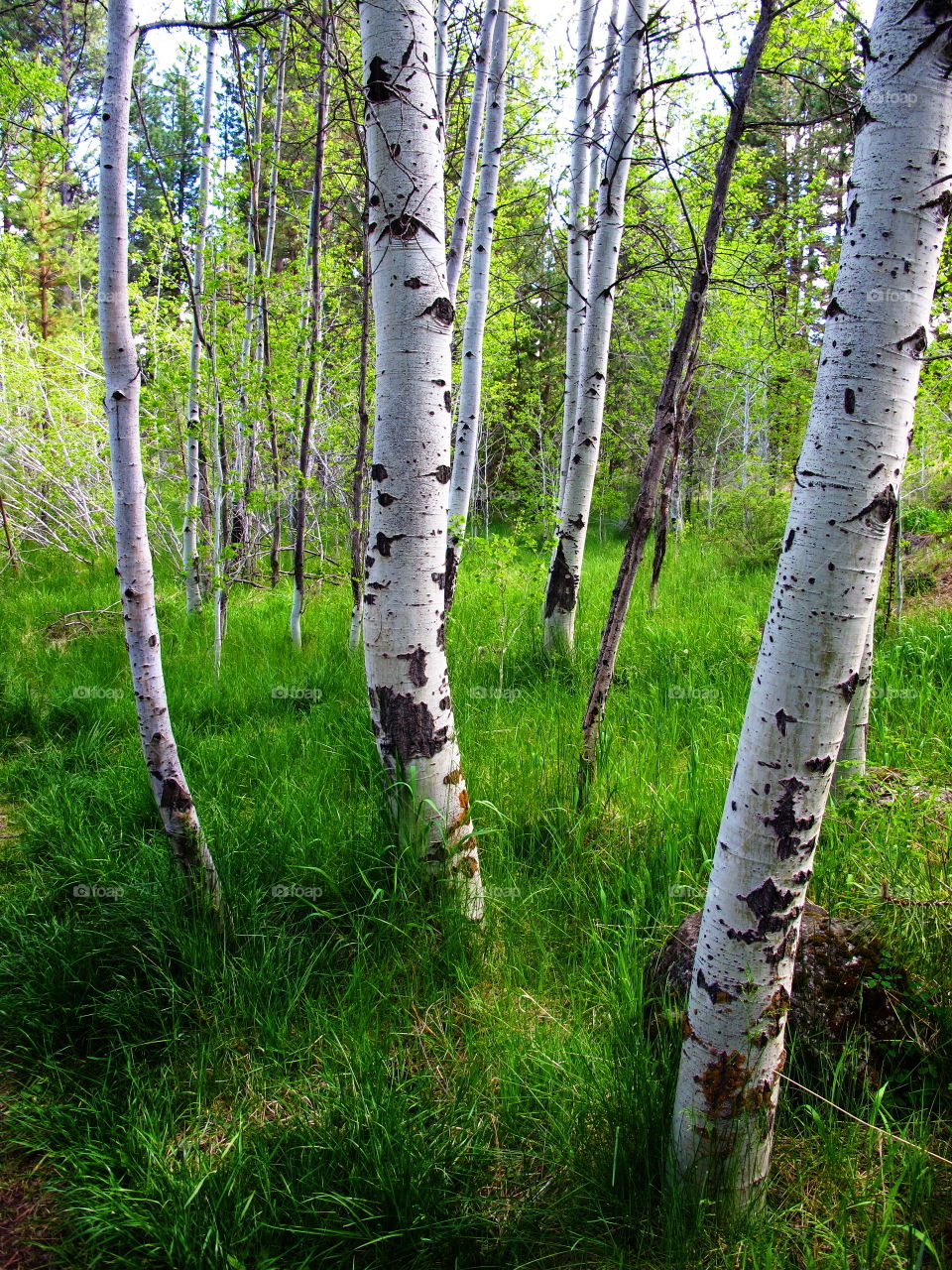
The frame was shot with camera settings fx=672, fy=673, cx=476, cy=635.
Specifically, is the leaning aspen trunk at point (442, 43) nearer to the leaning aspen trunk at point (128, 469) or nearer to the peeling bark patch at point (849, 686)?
the leaning aspen trunk at point (128, 469)

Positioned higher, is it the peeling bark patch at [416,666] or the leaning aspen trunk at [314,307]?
the leaning aspen trunk at [314,307]

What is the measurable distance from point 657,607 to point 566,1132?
19.5ft

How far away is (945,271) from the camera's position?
4.94 m

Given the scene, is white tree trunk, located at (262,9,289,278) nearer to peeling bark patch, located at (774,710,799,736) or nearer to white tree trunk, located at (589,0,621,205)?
white tree trunk, located at (589,0,621,205)

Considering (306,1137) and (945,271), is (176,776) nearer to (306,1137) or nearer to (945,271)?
(306,1137)

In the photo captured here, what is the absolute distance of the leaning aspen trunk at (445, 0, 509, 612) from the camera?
515cm

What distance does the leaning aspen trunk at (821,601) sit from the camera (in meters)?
1.24

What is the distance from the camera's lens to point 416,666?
256 centimetres

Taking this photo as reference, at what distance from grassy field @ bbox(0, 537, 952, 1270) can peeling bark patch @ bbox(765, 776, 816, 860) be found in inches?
29.8

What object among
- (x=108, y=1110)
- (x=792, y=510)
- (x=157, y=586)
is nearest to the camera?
(x=792, y=510)

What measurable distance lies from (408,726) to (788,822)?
4.86 feet

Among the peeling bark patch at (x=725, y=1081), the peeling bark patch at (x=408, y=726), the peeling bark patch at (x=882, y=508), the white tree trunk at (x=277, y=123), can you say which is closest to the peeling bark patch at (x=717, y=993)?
the peeling bark patch at (x=725, y=1081)

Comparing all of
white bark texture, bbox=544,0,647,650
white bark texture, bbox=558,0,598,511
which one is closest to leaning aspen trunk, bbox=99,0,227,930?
white bark texture, bbox=544,0,647,650

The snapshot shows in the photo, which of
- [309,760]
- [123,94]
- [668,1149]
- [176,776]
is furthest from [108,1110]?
[123,94]
